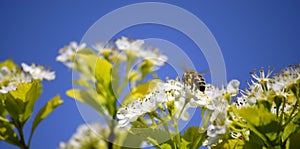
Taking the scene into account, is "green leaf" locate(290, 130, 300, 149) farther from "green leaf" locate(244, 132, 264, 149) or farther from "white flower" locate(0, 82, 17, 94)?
"white flower" locate(0, 82, 17, 94)

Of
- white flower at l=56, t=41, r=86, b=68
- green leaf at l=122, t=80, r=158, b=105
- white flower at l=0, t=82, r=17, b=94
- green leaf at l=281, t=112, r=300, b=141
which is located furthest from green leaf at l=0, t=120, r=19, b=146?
green leaf at l=281, t=112, r=300, b=141

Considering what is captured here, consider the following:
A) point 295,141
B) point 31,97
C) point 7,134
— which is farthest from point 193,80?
point 7,134

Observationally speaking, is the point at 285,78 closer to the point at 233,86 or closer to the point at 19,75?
the point at 233,86

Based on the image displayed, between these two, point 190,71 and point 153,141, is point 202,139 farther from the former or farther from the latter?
point 190,71

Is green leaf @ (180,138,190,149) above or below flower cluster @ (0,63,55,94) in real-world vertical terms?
below

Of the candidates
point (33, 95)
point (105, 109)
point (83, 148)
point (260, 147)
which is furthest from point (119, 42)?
point (260, 147)

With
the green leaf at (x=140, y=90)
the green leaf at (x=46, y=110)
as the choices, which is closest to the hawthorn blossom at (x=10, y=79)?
the green leaf at (x=46, y=110)

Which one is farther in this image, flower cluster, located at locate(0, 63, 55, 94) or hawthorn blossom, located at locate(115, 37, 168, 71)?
hawthorn blossom, located at locate(115, 37, 168, 71)
